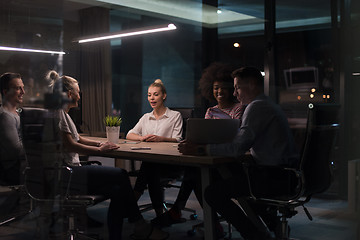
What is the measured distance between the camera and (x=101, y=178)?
105 inches

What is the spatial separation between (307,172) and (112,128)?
1.29m

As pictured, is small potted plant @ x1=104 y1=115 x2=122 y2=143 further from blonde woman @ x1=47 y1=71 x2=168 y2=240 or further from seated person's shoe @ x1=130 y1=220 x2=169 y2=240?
seated person's shoe @ x1=130 y1=220 x2=169 y2=240

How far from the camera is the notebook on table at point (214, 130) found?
254 cm

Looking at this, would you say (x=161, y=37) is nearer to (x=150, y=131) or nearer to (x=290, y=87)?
(x=150, y=131)

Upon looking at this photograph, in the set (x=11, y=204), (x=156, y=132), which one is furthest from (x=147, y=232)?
(x=11, y=204)

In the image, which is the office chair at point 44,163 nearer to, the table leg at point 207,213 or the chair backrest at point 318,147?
the table leg at point 207,213

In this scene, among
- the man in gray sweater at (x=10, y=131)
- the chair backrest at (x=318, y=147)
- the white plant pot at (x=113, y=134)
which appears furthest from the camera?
the white plant pot at (x=113, y=134)

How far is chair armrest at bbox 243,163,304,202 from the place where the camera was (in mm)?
2492

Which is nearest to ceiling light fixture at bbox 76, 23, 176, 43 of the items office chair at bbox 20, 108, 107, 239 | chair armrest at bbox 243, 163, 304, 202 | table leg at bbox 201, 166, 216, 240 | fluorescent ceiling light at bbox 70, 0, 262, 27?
fluorescent ceiling light at bbox 70, 0, 262, 27

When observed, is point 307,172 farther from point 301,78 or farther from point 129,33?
point 129,33

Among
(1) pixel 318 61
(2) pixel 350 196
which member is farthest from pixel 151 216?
(1) pixel 318 61

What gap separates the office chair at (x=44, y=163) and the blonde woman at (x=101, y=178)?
0.07 m

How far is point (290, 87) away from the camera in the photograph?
256 centimetres

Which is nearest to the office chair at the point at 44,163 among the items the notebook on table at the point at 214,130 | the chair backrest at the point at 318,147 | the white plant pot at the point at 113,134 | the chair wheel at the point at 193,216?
the white plant pot at the point at 113,134
